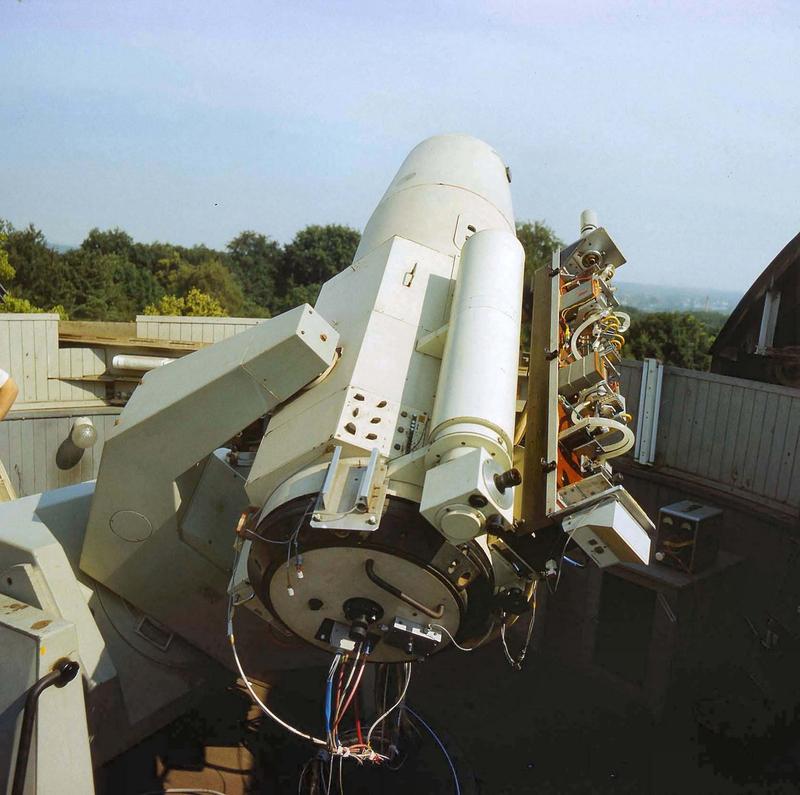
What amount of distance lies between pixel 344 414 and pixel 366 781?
3.34m

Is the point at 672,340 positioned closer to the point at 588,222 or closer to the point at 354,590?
the point at 588,222

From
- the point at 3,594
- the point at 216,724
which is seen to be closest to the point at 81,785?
the point at 3,594

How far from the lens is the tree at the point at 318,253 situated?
44.8 meters

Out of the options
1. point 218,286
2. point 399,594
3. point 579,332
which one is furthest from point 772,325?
point 218,286

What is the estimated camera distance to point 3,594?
426 cm

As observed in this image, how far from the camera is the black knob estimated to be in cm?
342

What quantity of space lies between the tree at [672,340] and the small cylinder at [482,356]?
25025mm

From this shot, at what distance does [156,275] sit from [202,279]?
757 cm

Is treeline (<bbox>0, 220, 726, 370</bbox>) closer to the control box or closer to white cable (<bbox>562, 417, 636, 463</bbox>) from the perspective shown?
the control box

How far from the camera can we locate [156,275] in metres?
44.2

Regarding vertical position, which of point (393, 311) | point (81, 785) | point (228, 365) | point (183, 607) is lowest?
point (81, 785)

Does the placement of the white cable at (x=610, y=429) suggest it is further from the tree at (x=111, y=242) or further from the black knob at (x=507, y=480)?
the tree at (x=111, y=242)

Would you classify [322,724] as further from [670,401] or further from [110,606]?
[670,401]

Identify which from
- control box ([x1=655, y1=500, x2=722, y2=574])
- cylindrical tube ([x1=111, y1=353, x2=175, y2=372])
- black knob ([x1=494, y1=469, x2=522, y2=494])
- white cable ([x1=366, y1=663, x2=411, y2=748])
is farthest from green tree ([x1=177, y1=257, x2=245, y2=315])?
black knob ([x1=494, y1=469, x2=522, y2=494])
